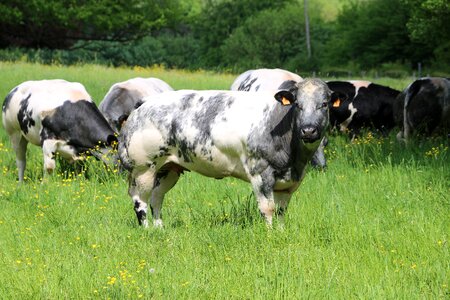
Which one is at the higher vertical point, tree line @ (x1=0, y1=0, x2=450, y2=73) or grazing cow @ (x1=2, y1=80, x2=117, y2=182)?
grazing cow @ (x1=2, y1=80, x2=117, y2=182)

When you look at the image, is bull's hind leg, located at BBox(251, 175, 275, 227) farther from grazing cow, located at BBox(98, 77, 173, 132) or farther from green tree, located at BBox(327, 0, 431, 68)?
green tree, located at BBox(327, 0, 431, 68)

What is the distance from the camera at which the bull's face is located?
6996 millimetres

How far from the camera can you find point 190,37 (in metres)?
79.1

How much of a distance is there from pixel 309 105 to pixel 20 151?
704 cm

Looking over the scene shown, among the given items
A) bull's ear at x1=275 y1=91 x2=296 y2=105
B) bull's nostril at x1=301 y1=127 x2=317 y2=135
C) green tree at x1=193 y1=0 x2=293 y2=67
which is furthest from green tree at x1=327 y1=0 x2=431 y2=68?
bull's nostril at x1=301 y1=127 x2=317 y2=135

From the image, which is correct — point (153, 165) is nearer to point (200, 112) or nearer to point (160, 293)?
point (200, 112)

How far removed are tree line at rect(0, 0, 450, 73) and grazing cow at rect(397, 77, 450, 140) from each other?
1876cm

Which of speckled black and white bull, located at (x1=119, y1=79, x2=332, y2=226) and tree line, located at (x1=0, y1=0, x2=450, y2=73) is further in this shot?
tree line, located at (x1=0, y1=0, x2=450, y2=73)

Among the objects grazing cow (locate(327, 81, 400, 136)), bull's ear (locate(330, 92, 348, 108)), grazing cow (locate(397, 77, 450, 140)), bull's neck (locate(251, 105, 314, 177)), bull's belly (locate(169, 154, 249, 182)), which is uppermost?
bull's ear (locate(330, 92, 348, 108))

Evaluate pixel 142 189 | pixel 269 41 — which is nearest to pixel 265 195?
pixel 142 189

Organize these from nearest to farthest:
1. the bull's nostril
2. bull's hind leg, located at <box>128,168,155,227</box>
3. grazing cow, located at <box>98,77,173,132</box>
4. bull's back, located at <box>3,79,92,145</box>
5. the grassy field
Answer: the grassy field, the bull's nostril, bull's hind leg, located at <box>128,168,155,227</box>, bull's back, located at <box>3,79,92,145</box>, grazing cow, located at <box>98,77,173,132</box>

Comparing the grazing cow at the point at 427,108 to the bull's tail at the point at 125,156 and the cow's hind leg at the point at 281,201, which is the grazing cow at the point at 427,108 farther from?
the bull's tail at the point at 125,156

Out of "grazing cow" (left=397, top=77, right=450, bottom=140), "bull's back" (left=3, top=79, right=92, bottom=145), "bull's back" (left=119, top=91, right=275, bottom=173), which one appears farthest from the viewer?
"grazing cow" (left=397, top=77, right=450, bottom=140)

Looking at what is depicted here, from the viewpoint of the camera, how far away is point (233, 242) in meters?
6.96
